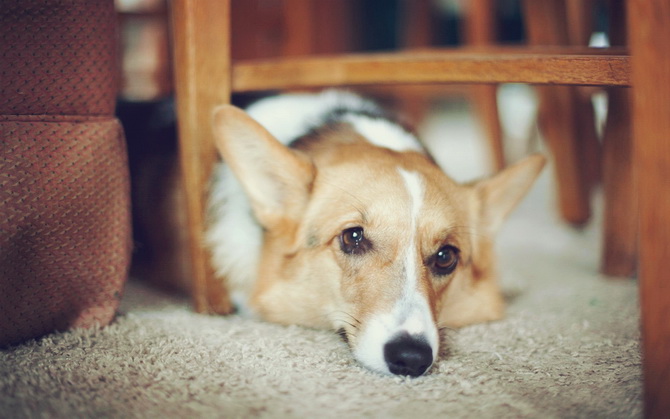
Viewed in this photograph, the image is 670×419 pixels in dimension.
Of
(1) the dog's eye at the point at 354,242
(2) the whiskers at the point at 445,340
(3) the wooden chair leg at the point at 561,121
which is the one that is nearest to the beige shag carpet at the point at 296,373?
(2) the whiskers at the point at 445,340

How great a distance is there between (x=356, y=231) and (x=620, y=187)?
1061 mm

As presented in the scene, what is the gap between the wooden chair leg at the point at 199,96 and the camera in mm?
1423

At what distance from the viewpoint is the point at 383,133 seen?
1746 millimetres

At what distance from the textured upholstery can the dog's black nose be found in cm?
68

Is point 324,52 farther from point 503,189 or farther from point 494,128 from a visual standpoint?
point 503,189

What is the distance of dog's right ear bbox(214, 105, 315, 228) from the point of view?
1.39 meters

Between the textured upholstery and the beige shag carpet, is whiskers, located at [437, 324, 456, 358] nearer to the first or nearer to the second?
the beige shag carpet

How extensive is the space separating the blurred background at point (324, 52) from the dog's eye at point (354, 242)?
0.73 metres

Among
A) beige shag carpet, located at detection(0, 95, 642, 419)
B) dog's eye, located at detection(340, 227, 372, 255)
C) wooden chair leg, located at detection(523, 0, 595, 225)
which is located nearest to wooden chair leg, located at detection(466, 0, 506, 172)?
wooden chair leg, located at detection(523, 0, 595, 225)

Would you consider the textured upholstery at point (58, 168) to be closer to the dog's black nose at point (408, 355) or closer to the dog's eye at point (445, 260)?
the dog's black nose at point (408, 355)

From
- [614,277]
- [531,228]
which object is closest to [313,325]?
[614,277]

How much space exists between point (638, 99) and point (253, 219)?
1.06 metres

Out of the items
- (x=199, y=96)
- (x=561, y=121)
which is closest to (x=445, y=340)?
(x=199, y=96)

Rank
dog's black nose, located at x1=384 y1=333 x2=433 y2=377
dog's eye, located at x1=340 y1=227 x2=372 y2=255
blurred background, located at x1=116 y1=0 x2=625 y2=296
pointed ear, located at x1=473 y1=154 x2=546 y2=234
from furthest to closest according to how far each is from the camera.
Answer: blurred background, located at x1=116 y1=0 x2=625 y2=296, pointed ear, located at x1=473 y1=154 x2=546 y2=234, dog's eye, located at x1=340 y1=227 x2=372 y2=255, dog's black nose, located at x1=384 y1=333 x2=433 y2=377
